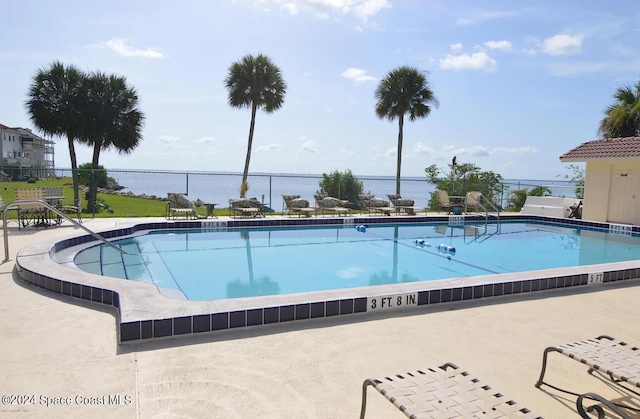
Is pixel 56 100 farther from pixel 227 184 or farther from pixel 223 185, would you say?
pixel 227 184

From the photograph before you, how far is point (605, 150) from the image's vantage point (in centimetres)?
1259

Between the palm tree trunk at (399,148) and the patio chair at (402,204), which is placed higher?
the palm tree trunk at (399,148)

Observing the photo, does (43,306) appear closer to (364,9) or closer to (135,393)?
(135,393)

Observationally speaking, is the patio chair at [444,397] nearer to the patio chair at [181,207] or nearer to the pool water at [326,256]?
the pool water at [326,256]

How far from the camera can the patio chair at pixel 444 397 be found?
1.88 meters

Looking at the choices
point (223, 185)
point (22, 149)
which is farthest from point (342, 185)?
point (22, 149)

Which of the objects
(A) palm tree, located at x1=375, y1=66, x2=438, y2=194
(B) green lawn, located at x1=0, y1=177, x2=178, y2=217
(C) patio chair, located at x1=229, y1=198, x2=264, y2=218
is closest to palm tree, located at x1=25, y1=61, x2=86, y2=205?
(B) green lawn, located at x1=0, y1=177, x2=178, y2=217

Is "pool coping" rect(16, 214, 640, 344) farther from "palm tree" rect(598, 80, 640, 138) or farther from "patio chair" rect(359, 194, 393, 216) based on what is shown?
"palm tree" rect(598, 80, 640, 138)

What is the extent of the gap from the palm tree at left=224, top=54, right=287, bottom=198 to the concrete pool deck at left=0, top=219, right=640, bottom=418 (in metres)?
15.0

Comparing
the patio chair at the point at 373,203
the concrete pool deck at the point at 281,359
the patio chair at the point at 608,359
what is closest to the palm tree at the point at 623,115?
the patio chair at the point at 373,203

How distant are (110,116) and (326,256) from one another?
40.1 feet

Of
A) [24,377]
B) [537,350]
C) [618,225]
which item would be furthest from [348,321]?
[618,225]

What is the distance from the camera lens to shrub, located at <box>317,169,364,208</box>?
665 inches

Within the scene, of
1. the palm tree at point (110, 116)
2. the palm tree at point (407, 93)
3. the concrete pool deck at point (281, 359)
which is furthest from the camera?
the palm tree at point (407, 93)
